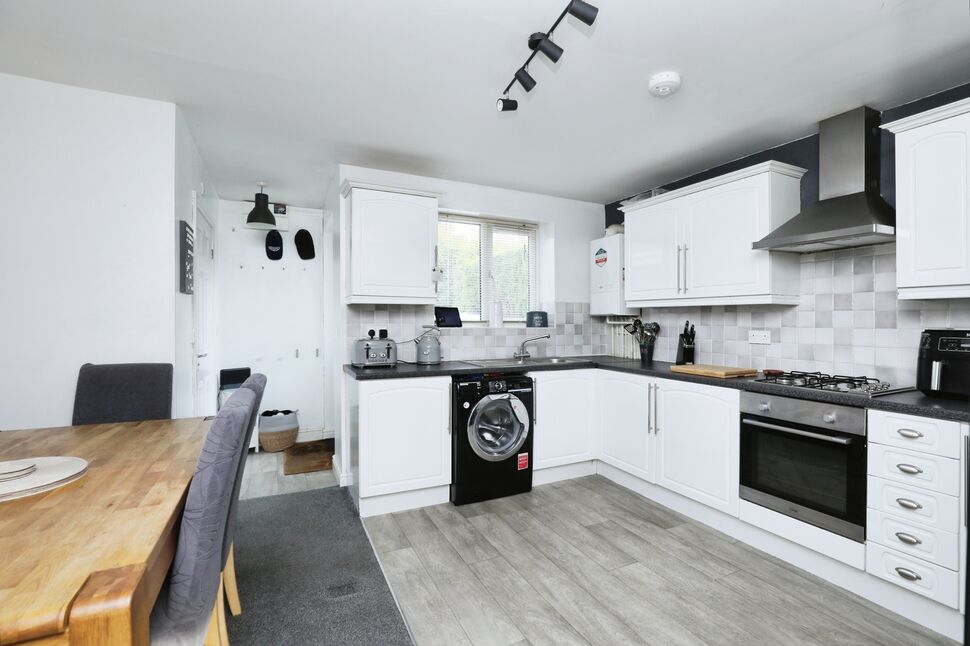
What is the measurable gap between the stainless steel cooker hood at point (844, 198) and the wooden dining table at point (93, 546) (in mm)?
2972

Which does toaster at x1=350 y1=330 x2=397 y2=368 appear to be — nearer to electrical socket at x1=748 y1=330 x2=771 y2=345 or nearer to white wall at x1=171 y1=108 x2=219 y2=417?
white wall at x1=171 y1=108 x2=219 y2=417

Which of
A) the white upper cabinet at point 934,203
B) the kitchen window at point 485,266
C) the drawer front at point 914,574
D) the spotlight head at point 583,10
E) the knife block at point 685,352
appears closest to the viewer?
the spotlight head at point 583,10

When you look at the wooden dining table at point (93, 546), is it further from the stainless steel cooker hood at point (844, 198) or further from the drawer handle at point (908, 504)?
the stainless steel cooker hood at point (844, 198)

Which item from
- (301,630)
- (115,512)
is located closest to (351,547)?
(301,630)

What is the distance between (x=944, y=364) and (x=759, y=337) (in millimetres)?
1087

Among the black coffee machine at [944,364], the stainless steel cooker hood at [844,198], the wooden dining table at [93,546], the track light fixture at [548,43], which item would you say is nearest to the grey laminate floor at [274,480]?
the wooden dining table at [93,546]

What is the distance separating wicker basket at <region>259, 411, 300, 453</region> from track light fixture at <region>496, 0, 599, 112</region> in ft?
11.6

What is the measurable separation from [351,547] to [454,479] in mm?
794

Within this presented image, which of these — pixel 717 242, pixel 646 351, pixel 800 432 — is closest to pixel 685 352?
pixel 646 351

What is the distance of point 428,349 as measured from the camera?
328 centimetres

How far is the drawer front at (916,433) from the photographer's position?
1.71 m

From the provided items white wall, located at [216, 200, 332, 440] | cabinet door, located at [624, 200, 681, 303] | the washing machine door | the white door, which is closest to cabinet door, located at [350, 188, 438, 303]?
the washing machine door

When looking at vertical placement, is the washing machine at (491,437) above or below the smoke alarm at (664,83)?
below

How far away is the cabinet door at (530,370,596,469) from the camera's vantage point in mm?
3297
